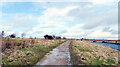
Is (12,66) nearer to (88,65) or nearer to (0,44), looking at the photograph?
(88,65)

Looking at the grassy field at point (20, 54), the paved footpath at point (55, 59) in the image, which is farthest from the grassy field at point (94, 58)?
the grassy field at point (20, 54)

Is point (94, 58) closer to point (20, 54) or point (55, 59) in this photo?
A: point (55, 59)

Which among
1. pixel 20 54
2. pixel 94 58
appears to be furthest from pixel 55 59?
pixel 20 54

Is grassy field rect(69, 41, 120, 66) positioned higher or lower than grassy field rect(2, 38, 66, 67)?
lower

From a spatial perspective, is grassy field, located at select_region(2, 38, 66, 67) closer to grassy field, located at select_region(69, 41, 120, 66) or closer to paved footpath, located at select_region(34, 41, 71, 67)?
paved footpath, located at select_region(34, 41, 71, 67)

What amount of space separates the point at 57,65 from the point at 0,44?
952 cm

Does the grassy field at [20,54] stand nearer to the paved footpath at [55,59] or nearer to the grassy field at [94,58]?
the paved footpath at [55,59]

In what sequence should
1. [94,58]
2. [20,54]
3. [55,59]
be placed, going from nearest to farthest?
[55,59] < [94,58] < [20,54]

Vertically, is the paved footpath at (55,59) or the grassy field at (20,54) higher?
the grassy field at (20,54)

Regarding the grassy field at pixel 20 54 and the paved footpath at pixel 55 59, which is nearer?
the paved footpath at pixel 55 59

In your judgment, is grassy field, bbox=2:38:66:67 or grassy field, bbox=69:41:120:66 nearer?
grassy field, bbox=69:41:120:66

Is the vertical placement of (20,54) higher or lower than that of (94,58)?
higher

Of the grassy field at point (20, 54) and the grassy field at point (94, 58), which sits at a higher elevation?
the grassy field at point (20, 54)

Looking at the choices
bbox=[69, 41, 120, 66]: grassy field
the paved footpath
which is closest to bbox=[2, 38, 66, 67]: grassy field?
the paved footpath
